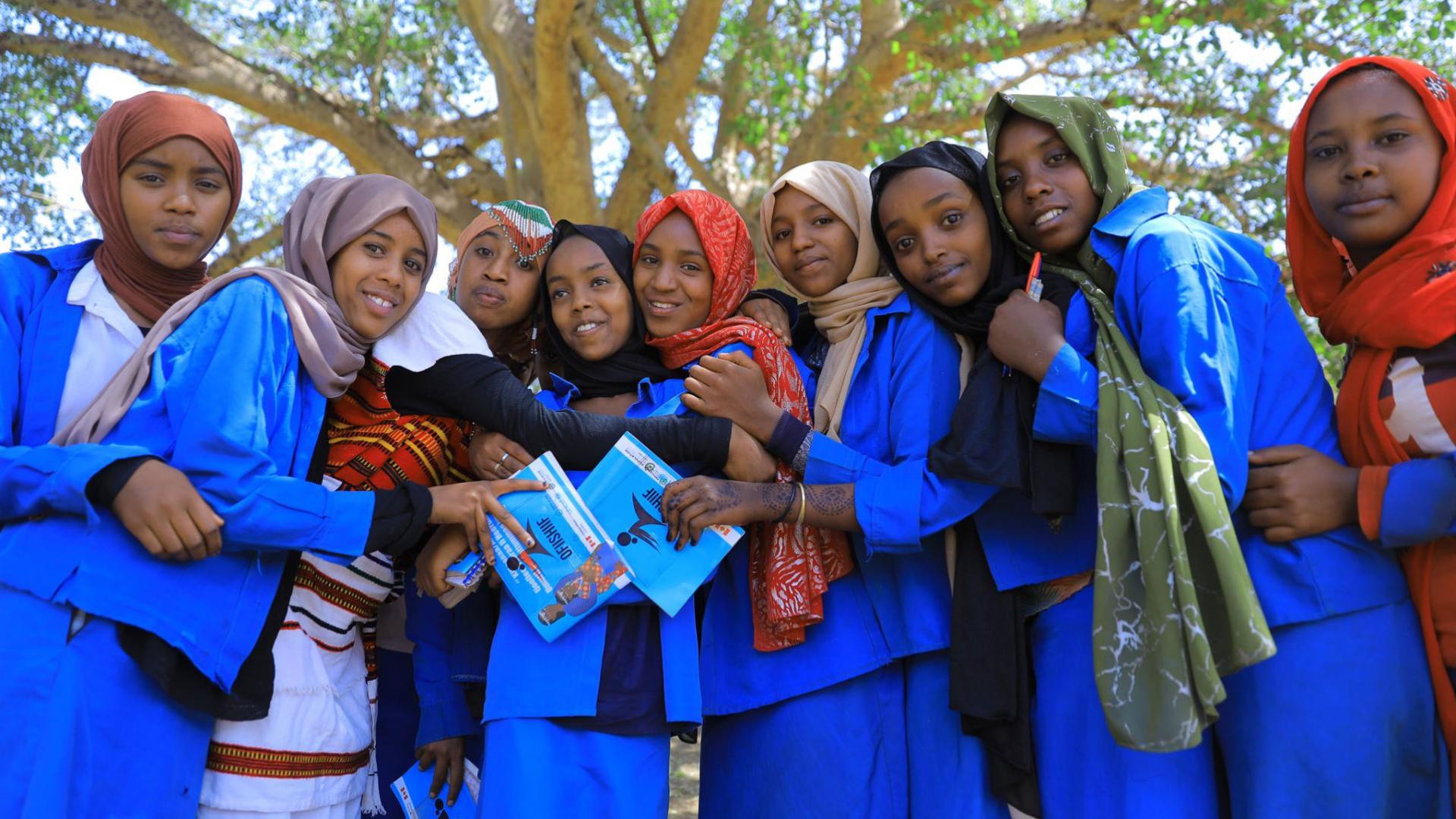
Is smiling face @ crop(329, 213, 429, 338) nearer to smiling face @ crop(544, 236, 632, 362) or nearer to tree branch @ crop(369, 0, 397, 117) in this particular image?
smiling face @ crop(544, 236, 632, 362)

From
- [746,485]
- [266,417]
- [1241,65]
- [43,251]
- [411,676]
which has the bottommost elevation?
[411,676]

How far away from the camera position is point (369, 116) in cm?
793

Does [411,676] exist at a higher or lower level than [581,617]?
lower

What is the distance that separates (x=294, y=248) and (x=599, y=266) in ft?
2.51

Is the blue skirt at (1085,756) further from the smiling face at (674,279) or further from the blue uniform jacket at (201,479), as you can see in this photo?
the blue uniform jacket at (201,479)

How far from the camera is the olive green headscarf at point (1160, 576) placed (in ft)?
6.70

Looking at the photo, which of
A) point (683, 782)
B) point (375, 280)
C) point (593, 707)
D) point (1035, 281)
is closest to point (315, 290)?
point (375, 280)

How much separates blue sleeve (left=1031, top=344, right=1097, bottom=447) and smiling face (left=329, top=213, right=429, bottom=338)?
1.55 metres

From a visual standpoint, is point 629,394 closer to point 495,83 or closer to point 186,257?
point 186,257

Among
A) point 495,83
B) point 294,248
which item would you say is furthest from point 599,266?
point 495,83

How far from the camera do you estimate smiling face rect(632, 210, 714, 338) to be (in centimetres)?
291

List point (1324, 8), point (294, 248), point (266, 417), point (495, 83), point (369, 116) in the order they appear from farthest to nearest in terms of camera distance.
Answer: point (369, 116) < point (495, 83) < point (1324, 8) < point (294, 248) < point (266, 417)

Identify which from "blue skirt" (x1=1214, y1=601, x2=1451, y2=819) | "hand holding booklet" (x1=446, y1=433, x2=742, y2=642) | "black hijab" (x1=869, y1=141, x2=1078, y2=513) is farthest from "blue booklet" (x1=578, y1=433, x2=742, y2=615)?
"blue skirt" (x1=1214, y1=601, x2=1451, y2=819)

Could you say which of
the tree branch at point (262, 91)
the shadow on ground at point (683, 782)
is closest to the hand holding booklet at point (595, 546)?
the shadow on ground at point (683, 782)
